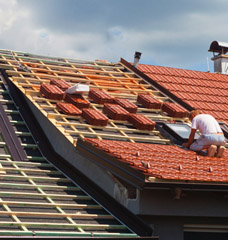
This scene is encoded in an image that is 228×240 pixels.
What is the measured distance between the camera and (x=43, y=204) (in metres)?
9.09

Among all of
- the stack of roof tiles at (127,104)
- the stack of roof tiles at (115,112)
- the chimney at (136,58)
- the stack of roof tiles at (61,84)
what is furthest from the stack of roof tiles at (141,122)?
the chimney at (136,58)

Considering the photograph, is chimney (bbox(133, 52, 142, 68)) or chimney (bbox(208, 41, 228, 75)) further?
chimney (bbox(208, 41, 228, 75))

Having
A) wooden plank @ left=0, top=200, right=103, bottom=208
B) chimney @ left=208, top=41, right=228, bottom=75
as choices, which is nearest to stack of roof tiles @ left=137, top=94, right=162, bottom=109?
wooden plank @ left=0, top=200, right=103, bottom=208

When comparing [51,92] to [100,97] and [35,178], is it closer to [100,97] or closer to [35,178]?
[100,97]

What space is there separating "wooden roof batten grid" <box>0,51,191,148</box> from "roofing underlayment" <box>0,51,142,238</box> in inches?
15.0

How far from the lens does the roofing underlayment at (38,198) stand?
836 centimetres

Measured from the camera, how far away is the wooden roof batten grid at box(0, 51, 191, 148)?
11.5m

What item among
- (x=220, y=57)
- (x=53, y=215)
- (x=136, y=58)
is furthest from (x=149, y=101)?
(x=220, y=57)

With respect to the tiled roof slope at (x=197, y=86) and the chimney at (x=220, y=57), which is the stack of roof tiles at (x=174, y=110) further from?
the chimney at (x=220, y=57)

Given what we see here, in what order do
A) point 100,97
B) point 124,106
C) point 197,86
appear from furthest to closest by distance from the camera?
point 197,86
point 100,97
point 124,106

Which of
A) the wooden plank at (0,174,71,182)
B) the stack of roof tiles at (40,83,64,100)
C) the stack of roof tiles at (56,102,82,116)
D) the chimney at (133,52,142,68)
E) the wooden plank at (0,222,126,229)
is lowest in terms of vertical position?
the wooden plank at (0,222,126,229)

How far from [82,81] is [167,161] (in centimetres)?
A: 557

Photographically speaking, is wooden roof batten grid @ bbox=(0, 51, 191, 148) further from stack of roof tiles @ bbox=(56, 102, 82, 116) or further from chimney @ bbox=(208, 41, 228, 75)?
chimney @ bbox=(208, 41, 228, 75)

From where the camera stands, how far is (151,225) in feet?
29.8
